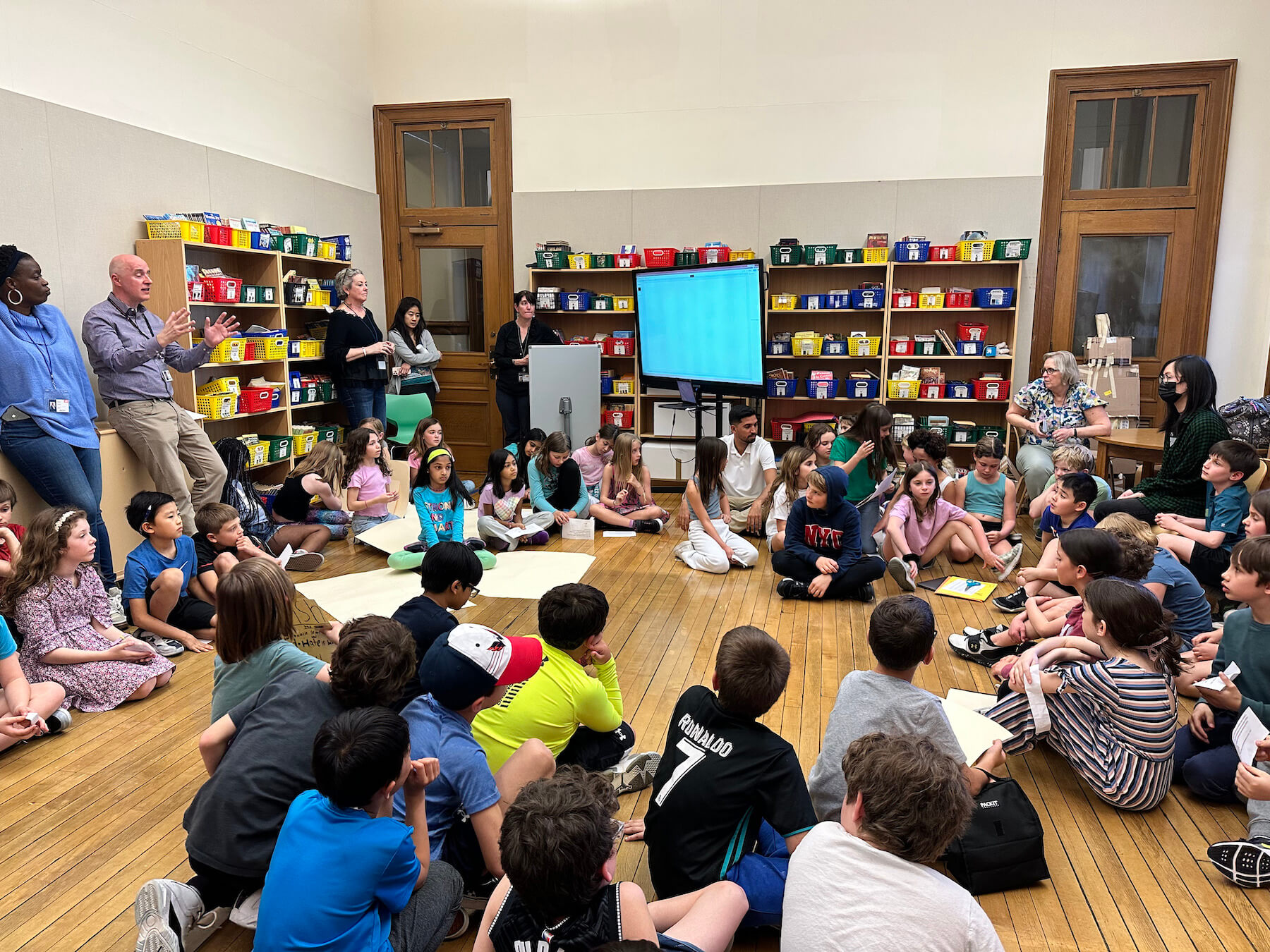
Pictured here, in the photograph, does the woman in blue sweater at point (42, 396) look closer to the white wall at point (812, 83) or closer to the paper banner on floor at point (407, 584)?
the paper banner on floor at point (407, 584)

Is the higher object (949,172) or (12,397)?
(949,172)

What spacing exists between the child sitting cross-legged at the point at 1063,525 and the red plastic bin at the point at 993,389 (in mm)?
2930

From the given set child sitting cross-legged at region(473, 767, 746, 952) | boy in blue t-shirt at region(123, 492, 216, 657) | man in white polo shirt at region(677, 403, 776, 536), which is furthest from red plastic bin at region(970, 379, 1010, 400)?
child sitting cross-legged at region(473, 767, 746, 952)

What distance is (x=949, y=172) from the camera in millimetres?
7477

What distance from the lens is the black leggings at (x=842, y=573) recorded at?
15.2 feet

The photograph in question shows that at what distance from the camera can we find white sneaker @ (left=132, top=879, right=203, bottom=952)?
199 centimetres

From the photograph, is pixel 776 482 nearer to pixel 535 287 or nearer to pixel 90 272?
pixel 535 287

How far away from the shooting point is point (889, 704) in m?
2.32

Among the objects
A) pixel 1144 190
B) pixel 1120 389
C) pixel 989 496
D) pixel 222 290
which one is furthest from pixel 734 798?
pixel 1144 190

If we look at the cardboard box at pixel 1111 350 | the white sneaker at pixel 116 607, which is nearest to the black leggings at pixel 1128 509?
the cardboard box at pixel 1111 350

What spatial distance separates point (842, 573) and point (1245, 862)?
2447 millimetres

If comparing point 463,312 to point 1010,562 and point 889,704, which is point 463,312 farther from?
point 889,704

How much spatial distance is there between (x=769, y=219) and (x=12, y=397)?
5914 mm

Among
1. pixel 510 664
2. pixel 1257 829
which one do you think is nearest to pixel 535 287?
pixel 510 664
